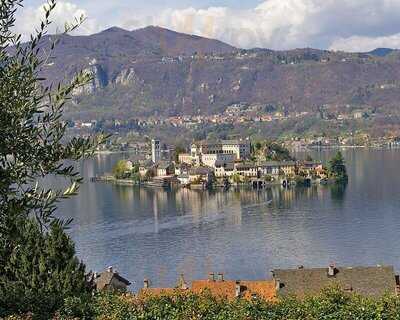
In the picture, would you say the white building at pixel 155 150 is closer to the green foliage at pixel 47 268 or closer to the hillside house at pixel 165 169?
the hillside house at pixel 165 169

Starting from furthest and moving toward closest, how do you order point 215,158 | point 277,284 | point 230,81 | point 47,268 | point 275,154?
point 230,81
point 215,158
point 275,154
point 277,284
point 47,268

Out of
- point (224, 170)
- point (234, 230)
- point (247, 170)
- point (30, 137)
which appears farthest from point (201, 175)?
point (30, 137)

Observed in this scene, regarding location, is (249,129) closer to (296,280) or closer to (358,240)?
(358,240)

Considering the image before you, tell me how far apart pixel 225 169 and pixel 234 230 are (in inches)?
942

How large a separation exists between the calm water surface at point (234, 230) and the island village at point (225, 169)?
3.95m

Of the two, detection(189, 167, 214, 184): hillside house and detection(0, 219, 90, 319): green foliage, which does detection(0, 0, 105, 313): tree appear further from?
detection(189, 167, 214, 184): hillside house

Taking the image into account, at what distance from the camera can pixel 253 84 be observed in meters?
168

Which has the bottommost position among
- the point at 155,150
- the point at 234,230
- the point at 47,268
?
the point at 234,230

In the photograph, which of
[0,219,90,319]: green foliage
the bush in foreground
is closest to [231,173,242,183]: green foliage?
[0,219,90,319]: green foliage

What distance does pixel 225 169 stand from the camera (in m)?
50.3

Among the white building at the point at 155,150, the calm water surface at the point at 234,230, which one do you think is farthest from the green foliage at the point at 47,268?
A: the white building at the point at 155,150

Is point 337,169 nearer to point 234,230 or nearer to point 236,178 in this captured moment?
point 236,178

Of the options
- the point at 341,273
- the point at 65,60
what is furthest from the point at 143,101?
the point at 341,273

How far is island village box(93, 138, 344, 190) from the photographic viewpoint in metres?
46.8
